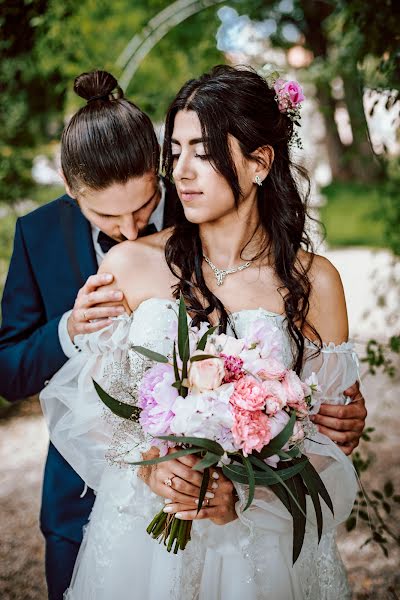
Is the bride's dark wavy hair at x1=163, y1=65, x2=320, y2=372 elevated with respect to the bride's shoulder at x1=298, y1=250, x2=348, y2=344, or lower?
elevated

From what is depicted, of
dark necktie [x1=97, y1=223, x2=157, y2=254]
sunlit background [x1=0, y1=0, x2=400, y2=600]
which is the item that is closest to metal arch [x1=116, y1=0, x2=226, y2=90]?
sunlit background [x1=0, y1=0, x2=400, y2=600]

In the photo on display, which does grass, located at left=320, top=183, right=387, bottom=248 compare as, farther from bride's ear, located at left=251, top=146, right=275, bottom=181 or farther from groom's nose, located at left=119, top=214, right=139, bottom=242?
groom's nose, located at left=119, top=214, right=139, bottom=242

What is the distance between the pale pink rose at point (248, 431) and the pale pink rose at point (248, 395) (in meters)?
0.02

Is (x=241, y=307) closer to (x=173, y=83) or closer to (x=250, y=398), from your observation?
(x=250, y=398)

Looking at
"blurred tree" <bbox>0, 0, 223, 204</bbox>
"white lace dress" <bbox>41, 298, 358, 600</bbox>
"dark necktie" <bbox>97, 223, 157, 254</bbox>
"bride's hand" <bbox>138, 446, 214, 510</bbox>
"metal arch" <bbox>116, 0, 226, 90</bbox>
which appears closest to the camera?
"bride's hand" <bbox>138, 446, 214, 510</bbox>

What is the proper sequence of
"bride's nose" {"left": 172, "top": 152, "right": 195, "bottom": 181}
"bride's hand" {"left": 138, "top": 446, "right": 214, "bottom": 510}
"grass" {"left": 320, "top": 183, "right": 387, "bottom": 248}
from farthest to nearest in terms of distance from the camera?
"grass" {"left": 320, "top": 183, "right": 387, "bottom": 248}, "bride's nose" {"left": 172, "top": 152, "right": 195, "bottom": 181}, "bride's hand" {"left": 138, "top": 446, "right": 214, "bottom": 510}

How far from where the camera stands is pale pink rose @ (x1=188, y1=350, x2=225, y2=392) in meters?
1.66

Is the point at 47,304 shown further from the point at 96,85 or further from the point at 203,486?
the point at 203,486

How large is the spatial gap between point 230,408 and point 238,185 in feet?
2.95

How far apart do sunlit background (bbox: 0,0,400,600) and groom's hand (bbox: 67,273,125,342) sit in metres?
1.00

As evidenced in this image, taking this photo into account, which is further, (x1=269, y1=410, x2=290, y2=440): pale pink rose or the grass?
the grass

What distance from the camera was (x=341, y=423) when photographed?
89.7 inches

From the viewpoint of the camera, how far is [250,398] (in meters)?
1.65

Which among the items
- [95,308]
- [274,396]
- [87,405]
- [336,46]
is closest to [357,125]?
[336,46]
